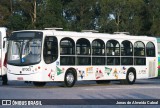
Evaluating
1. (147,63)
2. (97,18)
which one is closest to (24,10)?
(97,18)

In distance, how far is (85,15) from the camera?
8181cm

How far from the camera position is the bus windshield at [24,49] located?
84.1 ft

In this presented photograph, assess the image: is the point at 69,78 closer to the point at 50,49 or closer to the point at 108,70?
the point at 50,49

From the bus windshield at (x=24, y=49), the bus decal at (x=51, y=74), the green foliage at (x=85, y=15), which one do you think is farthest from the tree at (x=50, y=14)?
the bus decal at (x=51, y=74)

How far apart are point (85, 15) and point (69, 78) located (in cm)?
5558

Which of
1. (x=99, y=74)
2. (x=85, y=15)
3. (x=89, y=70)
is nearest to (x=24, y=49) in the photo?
(x=89, y=70)

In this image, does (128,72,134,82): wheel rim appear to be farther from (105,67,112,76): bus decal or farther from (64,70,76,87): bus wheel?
(64,70,76,87): bus wheel

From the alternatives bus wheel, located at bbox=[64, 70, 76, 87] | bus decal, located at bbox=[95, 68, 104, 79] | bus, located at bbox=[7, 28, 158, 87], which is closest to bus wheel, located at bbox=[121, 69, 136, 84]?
bus, located at bbox=[7, 28, 158, 87]

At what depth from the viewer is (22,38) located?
26.3 m

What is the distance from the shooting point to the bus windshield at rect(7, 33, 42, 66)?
2562 centimetres

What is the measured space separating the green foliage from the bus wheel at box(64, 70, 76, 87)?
47.6m

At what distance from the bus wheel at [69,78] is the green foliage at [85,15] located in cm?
4759

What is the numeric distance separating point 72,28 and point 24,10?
697cm

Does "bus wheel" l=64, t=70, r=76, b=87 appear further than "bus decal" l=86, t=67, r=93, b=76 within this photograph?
No
